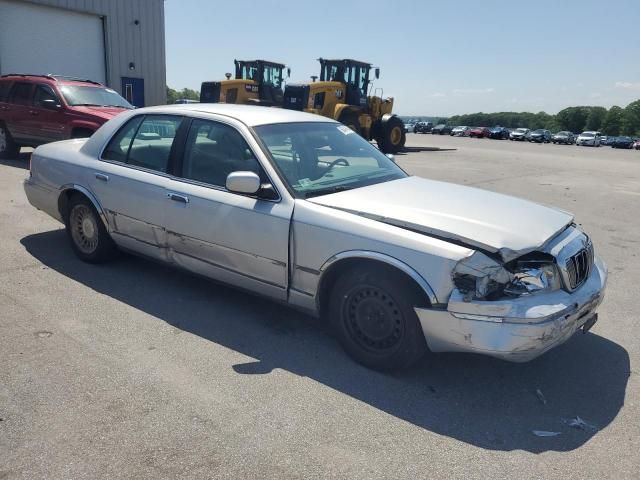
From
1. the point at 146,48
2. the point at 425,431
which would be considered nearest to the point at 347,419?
the point at 425,431

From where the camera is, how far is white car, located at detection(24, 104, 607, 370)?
308 centimetres

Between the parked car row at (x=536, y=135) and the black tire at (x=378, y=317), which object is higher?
the parked car row at (x=536, y=135)

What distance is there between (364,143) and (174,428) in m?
2.98

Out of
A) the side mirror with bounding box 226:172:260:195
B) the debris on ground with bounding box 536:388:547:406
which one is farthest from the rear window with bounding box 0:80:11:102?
the debris on ground with bounding box 536:388:547:406

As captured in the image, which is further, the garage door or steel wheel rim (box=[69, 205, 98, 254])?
the garage door

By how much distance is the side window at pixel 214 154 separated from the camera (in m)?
4.06

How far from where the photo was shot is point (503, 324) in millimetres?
2982

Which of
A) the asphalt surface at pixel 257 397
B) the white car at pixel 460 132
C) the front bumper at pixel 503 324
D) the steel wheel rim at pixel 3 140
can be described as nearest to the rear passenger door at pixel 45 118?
the steel wheel rim at pixel 3 140

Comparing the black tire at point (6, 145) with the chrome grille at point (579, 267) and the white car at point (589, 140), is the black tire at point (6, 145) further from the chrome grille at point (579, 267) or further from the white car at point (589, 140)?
the white car at point (589, 140)

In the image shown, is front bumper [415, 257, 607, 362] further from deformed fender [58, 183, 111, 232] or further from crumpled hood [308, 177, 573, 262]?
deformed fender [58, 183, 111, 232]

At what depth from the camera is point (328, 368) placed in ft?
11.5

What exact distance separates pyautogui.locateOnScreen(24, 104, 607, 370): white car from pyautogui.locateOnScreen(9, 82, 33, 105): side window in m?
7.59

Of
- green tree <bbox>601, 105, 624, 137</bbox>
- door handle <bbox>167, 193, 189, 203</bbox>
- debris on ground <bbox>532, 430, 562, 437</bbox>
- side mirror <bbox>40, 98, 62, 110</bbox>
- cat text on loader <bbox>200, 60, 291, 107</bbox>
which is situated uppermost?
green tree <bbox>601, 105, 624, 137</bbox>

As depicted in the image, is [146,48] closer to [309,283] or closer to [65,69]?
[65,69]
